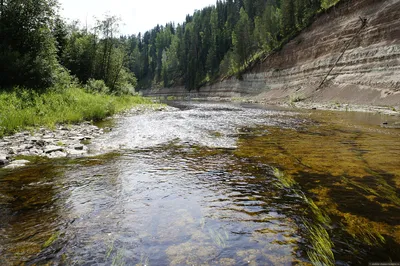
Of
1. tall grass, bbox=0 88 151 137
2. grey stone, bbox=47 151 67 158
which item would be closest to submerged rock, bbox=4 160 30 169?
grey stone, bbox=47 151 67 158

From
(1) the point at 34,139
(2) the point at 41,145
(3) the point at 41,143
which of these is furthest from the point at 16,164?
(1) the point at 34,139

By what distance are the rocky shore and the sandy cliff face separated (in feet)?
91.7

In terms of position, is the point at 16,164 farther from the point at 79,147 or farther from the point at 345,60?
the point at 345,60

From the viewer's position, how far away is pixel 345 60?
37531 millimetres

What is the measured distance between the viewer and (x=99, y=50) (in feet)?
135

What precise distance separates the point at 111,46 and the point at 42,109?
29.6 meters

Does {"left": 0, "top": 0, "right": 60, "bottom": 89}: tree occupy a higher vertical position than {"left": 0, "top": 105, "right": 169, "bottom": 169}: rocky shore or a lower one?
higher

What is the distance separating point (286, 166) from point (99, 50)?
39809 millimetres

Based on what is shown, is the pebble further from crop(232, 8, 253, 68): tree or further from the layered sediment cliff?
crop(232, 8, 253, 68): tree

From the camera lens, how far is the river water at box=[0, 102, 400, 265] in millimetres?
3861

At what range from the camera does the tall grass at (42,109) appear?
1288cm

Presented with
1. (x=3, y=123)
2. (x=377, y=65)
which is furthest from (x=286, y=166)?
(x=377, y=65)

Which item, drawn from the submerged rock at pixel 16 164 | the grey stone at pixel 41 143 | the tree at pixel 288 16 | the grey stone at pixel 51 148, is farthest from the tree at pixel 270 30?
the submerged rock at pixel 16 164

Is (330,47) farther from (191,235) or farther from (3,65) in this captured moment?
(191,235)
